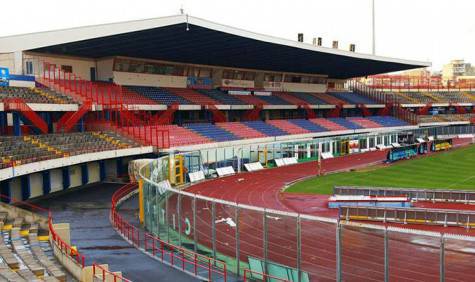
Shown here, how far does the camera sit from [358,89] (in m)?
88.8

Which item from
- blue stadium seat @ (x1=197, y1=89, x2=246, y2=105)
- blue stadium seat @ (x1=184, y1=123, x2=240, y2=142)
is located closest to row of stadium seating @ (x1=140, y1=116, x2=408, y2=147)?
blue stadium seat @ (x1=184, y1=123, x2=240, y2=142)

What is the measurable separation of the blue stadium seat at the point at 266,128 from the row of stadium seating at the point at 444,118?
32.5m

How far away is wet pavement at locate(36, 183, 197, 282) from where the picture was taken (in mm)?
16297

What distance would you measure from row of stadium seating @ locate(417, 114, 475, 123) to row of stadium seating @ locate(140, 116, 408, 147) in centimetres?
486

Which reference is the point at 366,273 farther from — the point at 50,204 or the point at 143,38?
the point at 143,38

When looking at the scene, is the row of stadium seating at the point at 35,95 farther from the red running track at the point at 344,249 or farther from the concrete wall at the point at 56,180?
the red running track at the point at 344,249

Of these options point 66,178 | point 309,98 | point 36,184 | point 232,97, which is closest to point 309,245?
point 36,184

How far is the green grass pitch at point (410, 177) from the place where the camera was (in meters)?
33.3

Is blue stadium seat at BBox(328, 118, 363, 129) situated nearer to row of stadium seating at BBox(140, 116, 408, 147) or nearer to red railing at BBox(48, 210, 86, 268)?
row of stadium seating at BBox(140, 116, 408, 147)

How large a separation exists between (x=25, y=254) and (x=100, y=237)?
573 centimetres

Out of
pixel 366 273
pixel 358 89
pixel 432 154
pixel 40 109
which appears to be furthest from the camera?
pixel 358 89

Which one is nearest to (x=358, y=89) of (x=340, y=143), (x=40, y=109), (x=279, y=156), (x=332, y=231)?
(x=340, y=143)

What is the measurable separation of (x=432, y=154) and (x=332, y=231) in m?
40.2

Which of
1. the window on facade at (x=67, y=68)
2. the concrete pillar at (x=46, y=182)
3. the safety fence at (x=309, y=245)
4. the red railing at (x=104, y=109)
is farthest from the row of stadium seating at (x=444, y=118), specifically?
the safety fence at (x=309, y=245)
